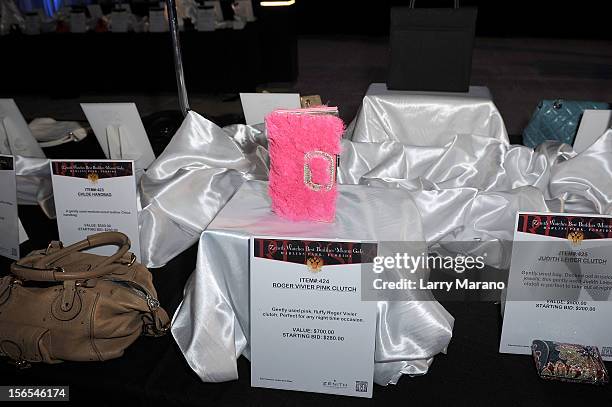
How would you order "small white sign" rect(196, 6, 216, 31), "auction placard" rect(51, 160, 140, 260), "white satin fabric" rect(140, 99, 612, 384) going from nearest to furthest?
"white satin fabric" rect(140, 99, 612, 384) < "auction placard" rect(51, 160, 140, 260) < "small white sign" rect(196, 6, 216, 31)

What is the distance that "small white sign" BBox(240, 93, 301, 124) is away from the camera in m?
1.62

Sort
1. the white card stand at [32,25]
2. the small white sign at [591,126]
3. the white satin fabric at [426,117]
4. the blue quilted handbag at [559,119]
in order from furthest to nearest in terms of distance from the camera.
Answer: the white card stand at [32,25] → the blue quilted handbag at [559,119] → the white satin fabric at [426,117] → the small white sign at [591,126]

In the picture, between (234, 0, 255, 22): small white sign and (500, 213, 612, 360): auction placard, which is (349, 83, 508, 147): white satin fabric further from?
(234, 0, 255, 22): small white sign

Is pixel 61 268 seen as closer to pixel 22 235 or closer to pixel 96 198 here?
pixel 96 198

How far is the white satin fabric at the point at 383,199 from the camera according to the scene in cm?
102

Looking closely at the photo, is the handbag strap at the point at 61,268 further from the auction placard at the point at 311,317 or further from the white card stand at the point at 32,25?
the white card stand at the point at 32,25

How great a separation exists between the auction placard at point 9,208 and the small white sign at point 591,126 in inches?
60.5

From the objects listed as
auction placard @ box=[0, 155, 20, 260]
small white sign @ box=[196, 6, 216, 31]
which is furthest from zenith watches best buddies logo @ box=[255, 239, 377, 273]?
small white sign @ box=[196, 6, 216, 31]

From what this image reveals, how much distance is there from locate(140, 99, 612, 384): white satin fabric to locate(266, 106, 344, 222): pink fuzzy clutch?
0.07 m

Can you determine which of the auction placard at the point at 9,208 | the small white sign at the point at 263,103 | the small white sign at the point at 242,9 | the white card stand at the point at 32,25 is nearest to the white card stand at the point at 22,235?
the auction placard at the point at 9,208

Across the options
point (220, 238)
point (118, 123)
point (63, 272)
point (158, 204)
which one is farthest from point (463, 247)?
point (118, 123)

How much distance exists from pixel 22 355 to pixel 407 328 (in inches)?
30.1

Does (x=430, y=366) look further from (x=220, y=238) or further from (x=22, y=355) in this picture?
(x=22, y=355)

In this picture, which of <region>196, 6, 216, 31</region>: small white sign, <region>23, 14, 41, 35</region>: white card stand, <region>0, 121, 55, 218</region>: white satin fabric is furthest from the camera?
<region>23, 14, 41, 35</region>: white card stand
